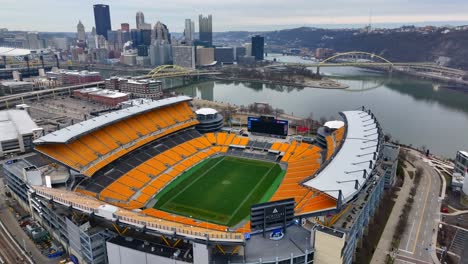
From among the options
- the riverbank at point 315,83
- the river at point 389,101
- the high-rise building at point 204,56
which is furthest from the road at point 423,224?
the high-rise building at point 204,56

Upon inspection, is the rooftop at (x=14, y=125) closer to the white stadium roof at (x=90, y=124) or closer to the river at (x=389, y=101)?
the white stadium roof at (x=90, y=124)

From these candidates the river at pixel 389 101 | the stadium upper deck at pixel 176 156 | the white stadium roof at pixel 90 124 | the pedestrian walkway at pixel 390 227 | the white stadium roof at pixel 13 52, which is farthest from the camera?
the white stadium roof at pixel 13 52

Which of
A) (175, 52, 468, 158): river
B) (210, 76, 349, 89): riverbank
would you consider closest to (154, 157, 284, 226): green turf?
(175, 52, 468, 158): river

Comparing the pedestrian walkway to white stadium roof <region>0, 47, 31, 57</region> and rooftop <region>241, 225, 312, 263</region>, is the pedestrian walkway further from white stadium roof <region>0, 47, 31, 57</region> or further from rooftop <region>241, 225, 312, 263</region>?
white stadium roof <region>0, 47, 31, 57</region>

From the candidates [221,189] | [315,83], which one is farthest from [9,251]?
[315,83]

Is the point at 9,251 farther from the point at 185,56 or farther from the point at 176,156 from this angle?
the point at 185,56

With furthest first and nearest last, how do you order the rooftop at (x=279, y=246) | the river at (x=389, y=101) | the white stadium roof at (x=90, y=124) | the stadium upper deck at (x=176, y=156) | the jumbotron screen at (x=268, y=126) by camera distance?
1. the river at (x=389, y=101)
2. the jumbotron screen at (x=268, y=126)
3. the white stadium roof at (x=90, y=124)
4. the stadium upper deck at (x=176, y=156)
5. the rooftop at (x=279, y=246)
